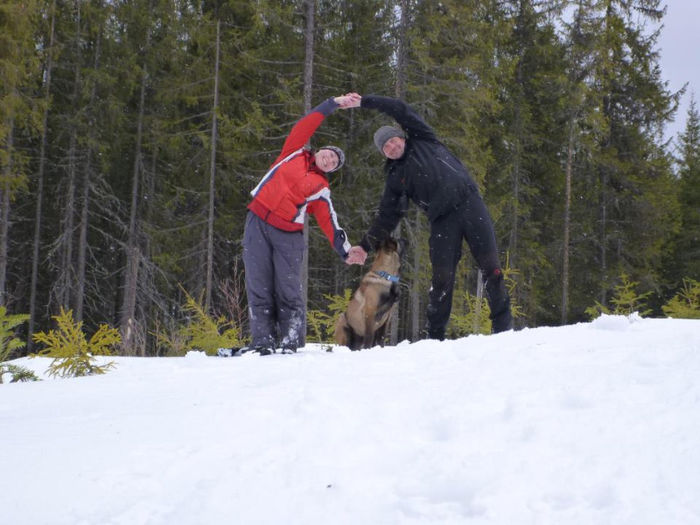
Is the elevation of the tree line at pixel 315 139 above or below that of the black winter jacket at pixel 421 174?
above

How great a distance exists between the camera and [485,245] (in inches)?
193

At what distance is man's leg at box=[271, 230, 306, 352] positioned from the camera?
514cm

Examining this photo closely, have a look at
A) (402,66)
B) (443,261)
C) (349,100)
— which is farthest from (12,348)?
(402,66)

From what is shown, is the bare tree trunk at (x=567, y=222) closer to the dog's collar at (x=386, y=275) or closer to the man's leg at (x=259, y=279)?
the dog's collar at (x=386, y=275)

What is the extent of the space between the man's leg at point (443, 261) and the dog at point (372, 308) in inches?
17.6

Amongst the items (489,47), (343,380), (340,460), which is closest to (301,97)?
(489,47)

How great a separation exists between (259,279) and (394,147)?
1663 mm

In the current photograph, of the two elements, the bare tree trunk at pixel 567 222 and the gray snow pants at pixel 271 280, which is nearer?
the gray snow pants at pixel 271 280

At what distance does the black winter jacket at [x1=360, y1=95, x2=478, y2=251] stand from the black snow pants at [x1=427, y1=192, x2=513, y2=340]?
0.09 m

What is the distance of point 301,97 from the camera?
533 inches

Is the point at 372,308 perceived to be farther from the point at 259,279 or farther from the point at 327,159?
the point at 327,159

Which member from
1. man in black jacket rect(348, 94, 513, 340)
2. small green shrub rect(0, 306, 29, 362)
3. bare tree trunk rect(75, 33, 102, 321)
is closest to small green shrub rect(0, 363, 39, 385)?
small green shrub rect(0, 306, 29, 362)

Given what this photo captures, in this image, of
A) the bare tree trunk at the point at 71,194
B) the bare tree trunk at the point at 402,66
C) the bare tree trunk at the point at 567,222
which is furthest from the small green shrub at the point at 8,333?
the bare tree trunk at the point at 567,222

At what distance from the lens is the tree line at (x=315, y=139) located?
1378 cm
